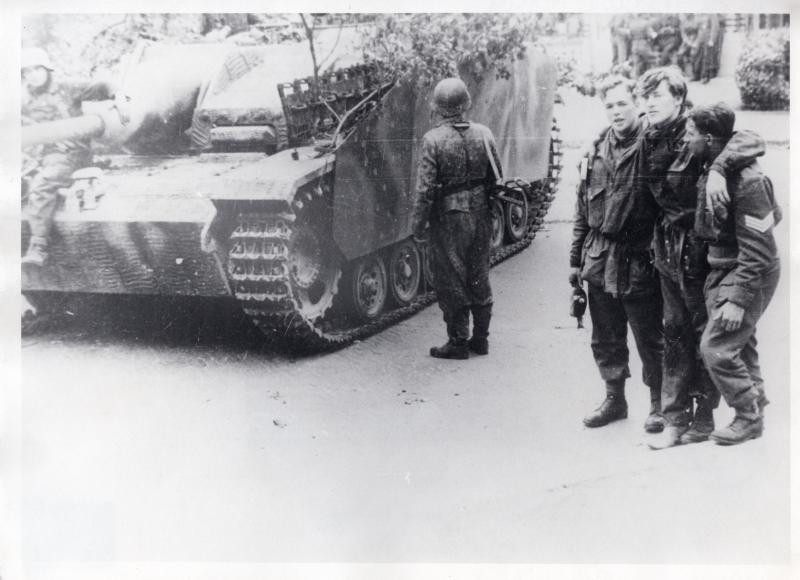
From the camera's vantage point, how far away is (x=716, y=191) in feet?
12.2

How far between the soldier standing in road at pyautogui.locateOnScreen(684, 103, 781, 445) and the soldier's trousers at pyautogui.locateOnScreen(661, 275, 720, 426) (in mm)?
98

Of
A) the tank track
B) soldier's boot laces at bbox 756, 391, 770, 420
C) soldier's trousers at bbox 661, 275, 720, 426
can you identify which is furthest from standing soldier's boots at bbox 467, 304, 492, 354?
soldier's boot laces at bbox 756, 391, 770, 420

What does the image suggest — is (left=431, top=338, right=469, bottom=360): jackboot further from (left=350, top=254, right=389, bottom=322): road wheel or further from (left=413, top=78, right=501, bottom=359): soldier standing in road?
(left=350, top=254, right=389, bottom=322): road wheel

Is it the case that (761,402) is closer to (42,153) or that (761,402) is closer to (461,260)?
(461,260)

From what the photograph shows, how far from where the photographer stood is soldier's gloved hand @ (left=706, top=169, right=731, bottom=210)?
147 inches

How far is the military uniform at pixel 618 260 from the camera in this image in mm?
4070

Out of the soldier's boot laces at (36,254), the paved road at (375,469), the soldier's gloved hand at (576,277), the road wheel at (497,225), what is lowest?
the paved road at (375,469)

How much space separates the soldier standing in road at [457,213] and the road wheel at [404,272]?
0.70 meters

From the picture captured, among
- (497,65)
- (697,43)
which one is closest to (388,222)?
(497,65)

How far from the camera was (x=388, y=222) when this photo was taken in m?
5.17

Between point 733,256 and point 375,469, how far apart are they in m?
1.96

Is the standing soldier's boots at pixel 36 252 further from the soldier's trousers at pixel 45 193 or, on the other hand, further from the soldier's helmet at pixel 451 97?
the soldier's helmet at pixel 451 97

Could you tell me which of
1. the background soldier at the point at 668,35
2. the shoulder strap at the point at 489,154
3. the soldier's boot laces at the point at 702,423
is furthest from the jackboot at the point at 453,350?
the background soldier at the point at 668,35

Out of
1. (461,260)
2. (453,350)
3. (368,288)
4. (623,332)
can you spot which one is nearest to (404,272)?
(368,288)
